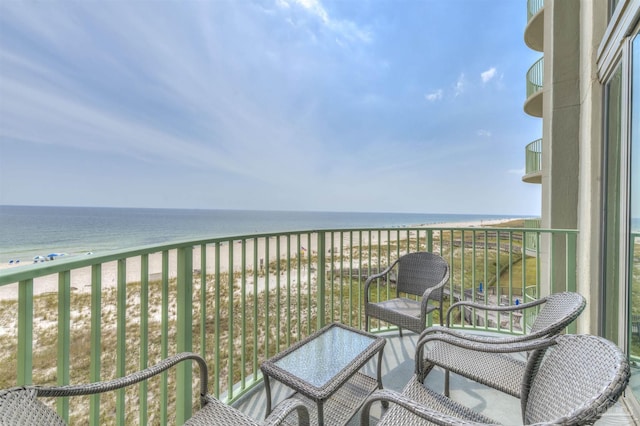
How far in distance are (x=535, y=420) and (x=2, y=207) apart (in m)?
70.4

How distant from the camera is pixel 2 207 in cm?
4450

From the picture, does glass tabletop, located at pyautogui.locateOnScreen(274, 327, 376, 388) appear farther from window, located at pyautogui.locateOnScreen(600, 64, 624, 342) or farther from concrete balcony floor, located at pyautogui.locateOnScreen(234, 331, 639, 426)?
window, located at pyautogui.locateOnScreen(600, 64, 624, 342)

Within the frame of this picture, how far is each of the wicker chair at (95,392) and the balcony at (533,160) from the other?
28.1 feet

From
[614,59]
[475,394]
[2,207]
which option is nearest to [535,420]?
[475,394]

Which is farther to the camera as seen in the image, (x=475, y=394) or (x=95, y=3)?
(x=95, y=3)

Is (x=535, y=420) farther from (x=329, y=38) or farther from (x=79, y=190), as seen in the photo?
(x=79, y=190)

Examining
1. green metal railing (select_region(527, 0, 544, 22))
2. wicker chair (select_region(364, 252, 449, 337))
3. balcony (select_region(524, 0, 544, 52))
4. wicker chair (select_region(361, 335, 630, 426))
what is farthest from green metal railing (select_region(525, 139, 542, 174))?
wicker chair (select_region(361, 335, 630, 426))

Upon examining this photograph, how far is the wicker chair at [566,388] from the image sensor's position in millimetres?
608

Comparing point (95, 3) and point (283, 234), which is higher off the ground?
point (95, 3)

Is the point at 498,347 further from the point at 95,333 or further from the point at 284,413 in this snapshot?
the point at 95,333

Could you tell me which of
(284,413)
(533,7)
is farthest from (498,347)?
(533,7)

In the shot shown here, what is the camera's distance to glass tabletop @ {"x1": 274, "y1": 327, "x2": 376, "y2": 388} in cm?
148

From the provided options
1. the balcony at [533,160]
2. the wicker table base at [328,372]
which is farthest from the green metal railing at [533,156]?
the wicker table base at [328,372]

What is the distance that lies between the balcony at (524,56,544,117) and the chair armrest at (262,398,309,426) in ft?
28.8
